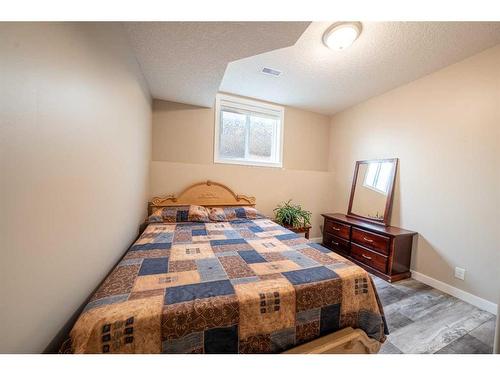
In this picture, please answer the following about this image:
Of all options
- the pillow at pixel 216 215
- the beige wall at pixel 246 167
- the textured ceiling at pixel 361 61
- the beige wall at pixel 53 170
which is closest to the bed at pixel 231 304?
the beige wall at pixel 53 170

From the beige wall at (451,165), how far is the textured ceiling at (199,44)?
199 centimetres

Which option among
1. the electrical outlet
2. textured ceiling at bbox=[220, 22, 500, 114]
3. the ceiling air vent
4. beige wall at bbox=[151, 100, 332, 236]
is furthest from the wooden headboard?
the electrical outlet

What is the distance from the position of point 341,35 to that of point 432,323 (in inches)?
101

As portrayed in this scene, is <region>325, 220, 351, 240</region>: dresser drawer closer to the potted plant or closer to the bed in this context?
the potted plant

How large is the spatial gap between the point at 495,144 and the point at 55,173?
3.27 meters

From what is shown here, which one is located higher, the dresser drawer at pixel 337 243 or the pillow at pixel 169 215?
the pillow at pixel 169 215

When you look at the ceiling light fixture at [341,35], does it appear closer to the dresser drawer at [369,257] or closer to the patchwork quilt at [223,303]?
the patchwork quilt at [223,303]

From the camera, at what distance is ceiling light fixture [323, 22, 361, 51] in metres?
1.51

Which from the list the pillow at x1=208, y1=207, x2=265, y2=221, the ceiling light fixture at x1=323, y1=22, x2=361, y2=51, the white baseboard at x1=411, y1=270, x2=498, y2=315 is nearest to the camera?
the ceiling light fixture at x1=323, y1=22, x2=361, y2=51

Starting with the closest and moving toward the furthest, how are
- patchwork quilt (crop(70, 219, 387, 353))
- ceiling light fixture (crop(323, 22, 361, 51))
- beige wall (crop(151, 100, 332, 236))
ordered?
patchwork quilt (crop(70, 219, 387, 353)) → ceiling light fixture (crop(323, 22, 361, 51)) → beige wall (crop(151, 100, 332, 236))

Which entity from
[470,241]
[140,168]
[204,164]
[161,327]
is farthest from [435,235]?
[140,168]

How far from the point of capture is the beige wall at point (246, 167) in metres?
2.73

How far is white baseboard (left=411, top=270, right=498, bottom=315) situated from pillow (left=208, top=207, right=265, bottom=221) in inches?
80.7
